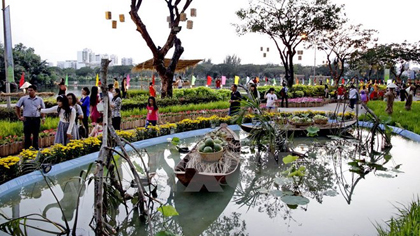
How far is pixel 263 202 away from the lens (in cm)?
468

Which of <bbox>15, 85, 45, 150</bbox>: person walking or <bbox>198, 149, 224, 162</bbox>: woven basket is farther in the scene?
<bbox>15, 85, 45, 150</bbox>: person walking

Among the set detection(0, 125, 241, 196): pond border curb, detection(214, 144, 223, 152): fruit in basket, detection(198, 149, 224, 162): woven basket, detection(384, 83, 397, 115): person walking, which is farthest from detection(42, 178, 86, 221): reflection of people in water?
detection(384, 83, 397, 115): person walking

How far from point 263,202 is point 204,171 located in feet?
3.22

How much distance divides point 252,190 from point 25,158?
3586 mm

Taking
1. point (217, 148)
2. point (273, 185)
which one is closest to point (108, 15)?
point (217, 148)

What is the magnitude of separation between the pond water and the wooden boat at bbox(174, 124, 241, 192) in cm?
17

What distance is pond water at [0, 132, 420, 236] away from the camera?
3.86 metres

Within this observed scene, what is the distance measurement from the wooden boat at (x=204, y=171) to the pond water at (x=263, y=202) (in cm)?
17

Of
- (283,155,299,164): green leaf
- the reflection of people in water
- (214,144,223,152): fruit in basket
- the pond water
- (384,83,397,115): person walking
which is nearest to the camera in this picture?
the pond water

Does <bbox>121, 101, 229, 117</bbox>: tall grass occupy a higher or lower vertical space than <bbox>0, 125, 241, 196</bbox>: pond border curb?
higher

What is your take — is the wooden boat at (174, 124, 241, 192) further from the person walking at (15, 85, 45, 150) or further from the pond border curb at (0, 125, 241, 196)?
the person walking at (15, 85, 45, 150)

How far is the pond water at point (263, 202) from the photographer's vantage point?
12.7ft

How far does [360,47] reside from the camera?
27375mm

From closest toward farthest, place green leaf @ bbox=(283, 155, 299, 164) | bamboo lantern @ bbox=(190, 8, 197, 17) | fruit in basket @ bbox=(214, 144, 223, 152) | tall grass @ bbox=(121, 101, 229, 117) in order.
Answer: green leaf @ bbox=(283, 155, 299, 164), fruit in basket @ bbox=(214, 144, 223, 152), tall grass @ bbox=(121, 101, 229, 117), bamboo lantern @ bbox=(190, 8, 197, 17)
